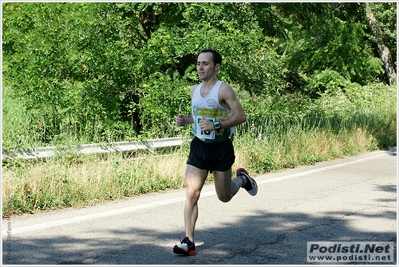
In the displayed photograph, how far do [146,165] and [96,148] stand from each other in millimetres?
840

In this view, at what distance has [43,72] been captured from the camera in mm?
14297

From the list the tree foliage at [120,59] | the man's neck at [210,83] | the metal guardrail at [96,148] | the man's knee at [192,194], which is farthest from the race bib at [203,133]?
the tree foliage at [120,59]

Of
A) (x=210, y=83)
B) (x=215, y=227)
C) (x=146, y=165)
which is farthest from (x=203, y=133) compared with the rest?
(x=146, y=165)

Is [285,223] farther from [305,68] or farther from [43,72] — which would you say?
[305,68]

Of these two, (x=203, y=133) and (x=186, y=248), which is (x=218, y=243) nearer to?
(x=186, y=248)

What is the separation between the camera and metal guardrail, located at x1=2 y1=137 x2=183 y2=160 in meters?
9.66

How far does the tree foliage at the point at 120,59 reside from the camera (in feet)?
46.1

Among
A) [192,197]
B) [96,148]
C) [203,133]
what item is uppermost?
[203,133]

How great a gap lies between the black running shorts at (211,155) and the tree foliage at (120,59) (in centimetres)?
677

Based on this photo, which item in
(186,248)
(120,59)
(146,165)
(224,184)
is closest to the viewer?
(186,248)

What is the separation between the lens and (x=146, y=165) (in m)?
10.6

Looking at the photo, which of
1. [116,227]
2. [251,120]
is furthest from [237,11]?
[116,227]

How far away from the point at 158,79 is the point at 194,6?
71.7 inches

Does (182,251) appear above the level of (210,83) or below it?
below
